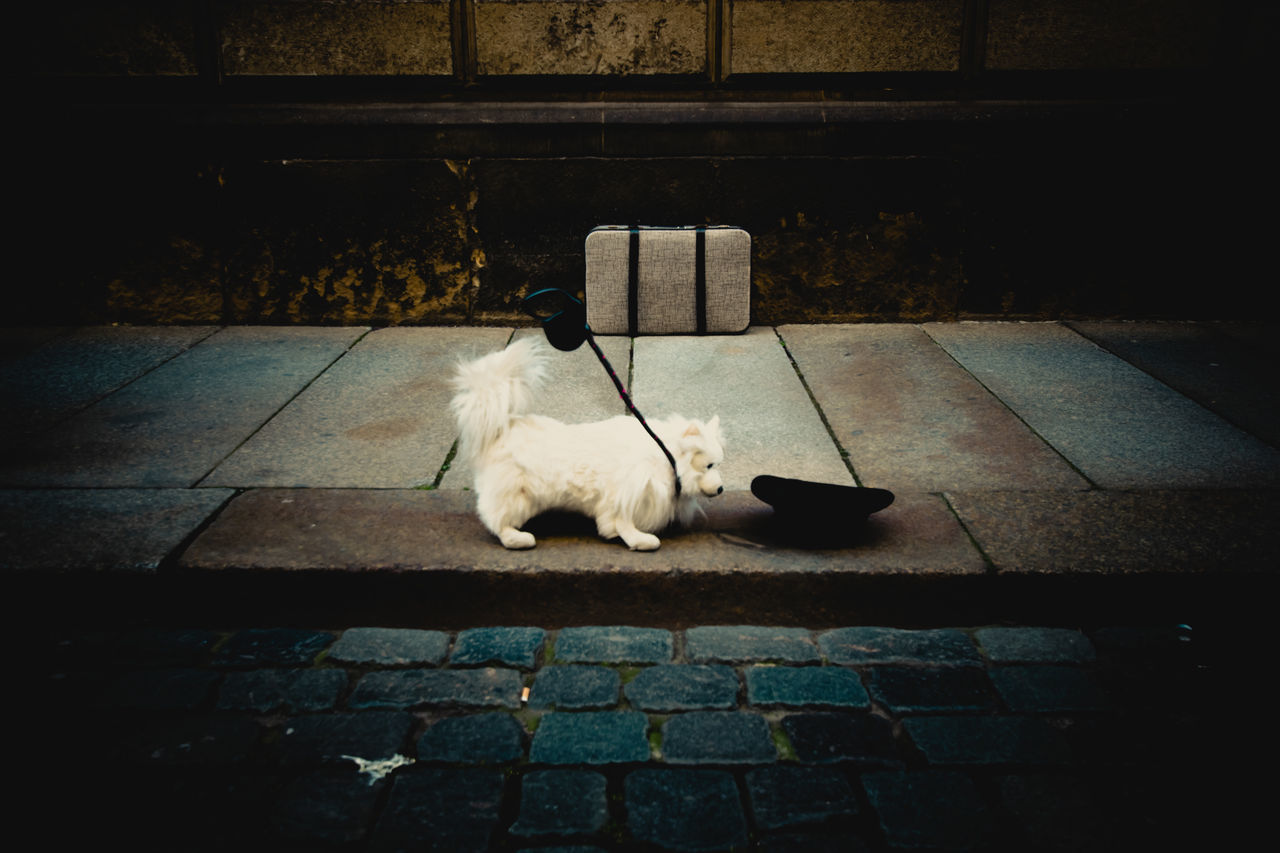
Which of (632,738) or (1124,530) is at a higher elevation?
(1124,530)

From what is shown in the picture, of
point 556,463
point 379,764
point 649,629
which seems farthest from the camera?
point 556,463

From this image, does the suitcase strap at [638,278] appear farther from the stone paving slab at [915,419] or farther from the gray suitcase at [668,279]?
the stone paving slab at [915,419]

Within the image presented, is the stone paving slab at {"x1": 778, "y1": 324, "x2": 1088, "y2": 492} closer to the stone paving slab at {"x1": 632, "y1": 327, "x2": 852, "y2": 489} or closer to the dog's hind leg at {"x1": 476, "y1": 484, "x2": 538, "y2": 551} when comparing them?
the stone paving slab at {"x1": 632, "y1": 327, "x2": 852, "y2": 489}

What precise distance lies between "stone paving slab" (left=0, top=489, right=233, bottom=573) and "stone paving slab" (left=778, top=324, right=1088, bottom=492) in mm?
2719

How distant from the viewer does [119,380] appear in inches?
191

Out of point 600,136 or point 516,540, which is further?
point 600,136

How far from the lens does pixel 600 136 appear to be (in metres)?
5.74

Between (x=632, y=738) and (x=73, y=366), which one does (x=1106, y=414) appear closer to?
(x=632, y=738)

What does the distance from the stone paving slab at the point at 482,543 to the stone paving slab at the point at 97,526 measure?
4.8 inches

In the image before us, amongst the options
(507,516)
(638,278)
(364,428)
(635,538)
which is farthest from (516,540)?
(638,278)

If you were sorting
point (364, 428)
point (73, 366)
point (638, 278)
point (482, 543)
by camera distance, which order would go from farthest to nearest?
1. point (638, 278)
2. point (73, 366)
3. point (364, 428)
4. point (482, 543)

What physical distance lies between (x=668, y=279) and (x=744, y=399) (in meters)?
1.35

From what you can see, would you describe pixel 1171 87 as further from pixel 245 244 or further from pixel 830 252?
pixel 245 244

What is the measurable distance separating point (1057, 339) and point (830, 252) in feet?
5.16
